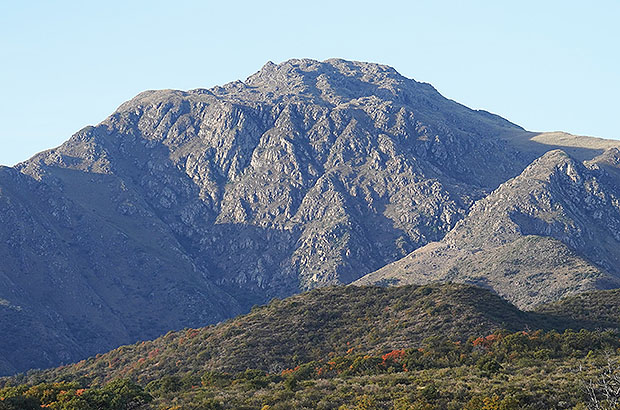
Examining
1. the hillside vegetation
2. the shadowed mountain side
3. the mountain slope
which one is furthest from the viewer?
the mountain slope

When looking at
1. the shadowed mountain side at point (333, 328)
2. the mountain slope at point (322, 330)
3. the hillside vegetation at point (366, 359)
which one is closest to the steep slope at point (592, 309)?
the shadowed mountain side at point (333, 328)

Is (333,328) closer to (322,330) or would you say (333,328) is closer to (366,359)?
(322,330)

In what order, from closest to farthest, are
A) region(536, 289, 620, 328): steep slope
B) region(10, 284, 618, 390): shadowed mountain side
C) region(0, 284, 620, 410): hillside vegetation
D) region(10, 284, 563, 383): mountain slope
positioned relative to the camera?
region(0, 284, 620, 410): hillside vegetation, region(10, 284, 618, 390): shadowed mountain side, region(10, 284, 563, 383): mountain slope, region(536, 289, 620, 328): steep slope

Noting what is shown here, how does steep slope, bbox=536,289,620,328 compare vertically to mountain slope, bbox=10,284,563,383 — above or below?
below

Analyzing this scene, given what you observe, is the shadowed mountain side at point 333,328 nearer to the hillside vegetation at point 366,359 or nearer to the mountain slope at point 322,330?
the mountain slope at point 322,330

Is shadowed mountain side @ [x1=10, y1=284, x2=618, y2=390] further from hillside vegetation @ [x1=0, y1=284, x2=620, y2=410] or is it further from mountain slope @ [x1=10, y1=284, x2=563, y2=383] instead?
hillside vegetation @ [x1=0, y1=284, x2=620, y2=410]

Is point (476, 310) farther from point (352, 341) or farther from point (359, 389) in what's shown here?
point (359, 389)

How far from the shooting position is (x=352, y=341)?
13925 cm

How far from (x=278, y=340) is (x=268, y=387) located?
198 ft

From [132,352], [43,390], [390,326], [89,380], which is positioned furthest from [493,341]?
[132,352]

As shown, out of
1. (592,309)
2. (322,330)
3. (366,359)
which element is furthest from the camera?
(592,309)

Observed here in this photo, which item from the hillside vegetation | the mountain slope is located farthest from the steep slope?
the mountain slope

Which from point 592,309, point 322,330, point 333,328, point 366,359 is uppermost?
point 366,359

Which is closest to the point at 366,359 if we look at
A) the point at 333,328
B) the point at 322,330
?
the point at 322,330
